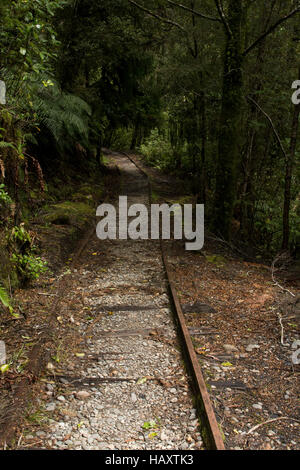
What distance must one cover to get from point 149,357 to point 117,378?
0.46 meters

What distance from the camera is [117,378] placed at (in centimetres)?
360

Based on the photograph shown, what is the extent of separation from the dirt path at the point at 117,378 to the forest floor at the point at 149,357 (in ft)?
0.03

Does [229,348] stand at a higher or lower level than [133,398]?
higher

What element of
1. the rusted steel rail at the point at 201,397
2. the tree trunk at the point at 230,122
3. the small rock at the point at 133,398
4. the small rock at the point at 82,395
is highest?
the tree trunk at the point at 230,122

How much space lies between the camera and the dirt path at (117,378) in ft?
9.47

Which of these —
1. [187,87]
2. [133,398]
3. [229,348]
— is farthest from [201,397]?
[187,87]

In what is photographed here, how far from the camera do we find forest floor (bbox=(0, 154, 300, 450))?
293 cm

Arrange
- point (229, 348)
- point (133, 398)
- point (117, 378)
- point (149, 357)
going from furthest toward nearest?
point (229, 348) → point (149, 357) → point (117, 378) → point (133, 398)

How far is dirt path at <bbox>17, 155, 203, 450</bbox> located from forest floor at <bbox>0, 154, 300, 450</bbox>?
10 millimetres

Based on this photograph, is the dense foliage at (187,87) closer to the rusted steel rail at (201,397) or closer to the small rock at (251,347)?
the rusted steel rail at (201,397)

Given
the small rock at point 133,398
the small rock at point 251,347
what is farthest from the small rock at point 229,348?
the small rock at point 133,398

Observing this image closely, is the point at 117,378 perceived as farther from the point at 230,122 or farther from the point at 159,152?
the point at 159,152
